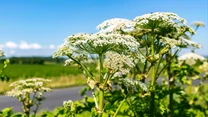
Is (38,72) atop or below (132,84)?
below

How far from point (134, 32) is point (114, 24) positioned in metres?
0.60

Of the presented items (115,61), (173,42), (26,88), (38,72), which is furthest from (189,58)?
(38,72)

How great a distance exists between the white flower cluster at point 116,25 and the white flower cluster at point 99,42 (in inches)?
24.7

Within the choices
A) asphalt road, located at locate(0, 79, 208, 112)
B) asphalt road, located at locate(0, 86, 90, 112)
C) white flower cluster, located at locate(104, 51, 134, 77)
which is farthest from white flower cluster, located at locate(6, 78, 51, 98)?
asphalt road, located at locate(0, 86, 90, 112)

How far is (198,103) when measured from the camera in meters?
9.17

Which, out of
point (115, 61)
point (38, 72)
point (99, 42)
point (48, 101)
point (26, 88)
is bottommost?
point (48, 101)

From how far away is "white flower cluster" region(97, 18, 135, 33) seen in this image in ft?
14.9

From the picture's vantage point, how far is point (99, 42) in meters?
3.63

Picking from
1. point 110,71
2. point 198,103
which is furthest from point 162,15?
point 198,103

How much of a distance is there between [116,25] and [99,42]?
102cm

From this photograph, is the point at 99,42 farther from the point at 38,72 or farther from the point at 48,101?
the point at 38,72

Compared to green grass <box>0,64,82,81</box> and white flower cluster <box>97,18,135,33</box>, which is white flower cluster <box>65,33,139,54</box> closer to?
white flower cluster <box>97,18,135,33</box>

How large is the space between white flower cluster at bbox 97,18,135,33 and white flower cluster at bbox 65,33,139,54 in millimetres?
627

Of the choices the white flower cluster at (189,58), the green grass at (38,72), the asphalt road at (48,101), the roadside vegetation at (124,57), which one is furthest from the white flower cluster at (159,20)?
the green grass at (38,72)
